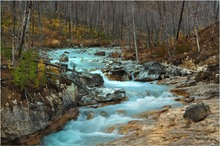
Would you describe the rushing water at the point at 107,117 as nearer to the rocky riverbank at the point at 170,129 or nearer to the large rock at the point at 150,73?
the rocky riverbank at the point at 170,129

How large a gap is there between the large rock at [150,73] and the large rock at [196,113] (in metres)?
8.88

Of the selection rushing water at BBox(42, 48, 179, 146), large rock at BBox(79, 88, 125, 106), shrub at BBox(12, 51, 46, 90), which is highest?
shrub at BBox(12, 51, 46, 90)

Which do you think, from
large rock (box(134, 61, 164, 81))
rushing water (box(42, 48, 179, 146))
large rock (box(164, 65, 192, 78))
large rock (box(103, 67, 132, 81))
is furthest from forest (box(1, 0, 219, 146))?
large rock (box(164, 65, 192, 78))

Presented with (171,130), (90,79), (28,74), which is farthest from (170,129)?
(90,79)

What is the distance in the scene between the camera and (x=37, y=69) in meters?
8.89

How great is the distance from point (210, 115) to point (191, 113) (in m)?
0.64

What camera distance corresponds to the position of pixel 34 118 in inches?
317

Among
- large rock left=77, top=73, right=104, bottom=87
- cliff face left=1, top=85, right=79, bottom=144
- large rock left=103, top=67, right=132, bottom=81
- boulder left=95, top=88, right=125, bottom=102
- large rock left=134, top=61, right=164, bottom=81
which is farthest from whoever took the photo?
large rock left=134, top=61, right=164, bottom=81

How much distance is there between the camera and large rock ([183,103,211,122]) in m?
8.97

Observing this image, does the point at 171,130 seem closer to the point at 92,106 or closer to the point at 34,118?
the point at 92,106

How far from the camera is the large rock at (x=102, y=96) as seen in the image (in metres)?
11.8

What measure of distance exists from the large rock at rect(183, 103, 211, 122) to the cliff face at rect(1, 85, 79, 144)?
4174mm

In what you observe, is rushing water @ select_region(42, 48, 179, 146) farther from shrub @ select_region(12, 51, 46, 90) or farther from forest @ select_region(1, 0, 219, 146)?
shrub @ select_region(12, 51, 46, 90)

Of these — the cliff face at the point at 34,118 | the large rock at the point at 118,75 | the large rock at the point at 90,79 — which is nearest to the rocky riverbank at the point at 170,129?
the cliff face at the point at 34,118
